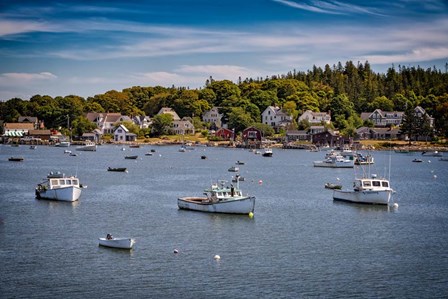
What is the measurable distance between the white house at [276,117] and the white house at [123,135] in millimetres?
38577

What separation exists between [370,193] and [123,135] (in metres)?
141

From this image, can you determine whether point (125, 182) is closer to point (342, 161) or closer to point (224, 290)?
point (342, 161)

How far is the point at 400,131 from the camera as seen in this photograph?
17538cm

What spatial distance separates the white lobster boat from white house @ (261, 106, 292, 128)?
13017 centimetres

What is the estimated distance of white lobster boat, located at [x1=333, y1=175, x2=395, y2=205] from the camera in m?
61.5

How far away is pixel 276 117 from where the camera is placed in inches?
7746

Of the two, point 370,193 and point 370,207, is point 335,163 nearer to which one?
point 370,193

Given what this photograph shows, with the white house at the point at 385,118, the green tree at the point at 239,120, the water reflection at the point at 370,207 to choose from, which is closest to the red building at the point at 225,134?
the green tree at the point at 239,120

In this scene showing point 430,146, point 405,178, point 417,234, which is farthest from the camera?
point 430,146

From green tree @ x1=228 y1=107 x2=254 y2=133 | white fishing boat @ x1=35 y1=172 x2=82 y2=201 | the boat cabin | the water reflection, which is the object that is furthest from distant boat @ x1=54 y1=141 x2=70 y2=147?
the boat cabin

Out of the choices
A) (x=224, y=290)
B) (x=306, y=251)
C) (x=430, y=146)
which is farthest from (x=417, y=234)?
(x=430, y=146)

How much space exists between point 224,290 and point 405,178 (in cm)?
6487

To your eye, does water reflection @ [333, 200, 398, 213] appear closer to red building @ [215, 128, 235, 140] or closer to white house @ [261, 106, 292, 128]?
red building @ [215, 128, 235, 140]

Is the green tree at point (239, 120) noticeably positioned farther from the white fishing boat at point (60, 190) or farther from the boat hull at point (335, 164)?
the white fishing boat at point (60, 190)
